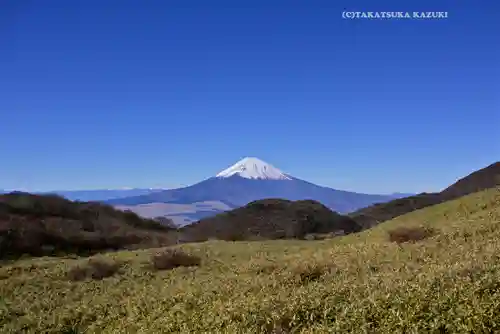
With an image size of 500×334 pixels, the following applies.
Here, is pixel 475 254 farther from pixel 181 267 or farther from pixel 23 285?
pixel 23 285

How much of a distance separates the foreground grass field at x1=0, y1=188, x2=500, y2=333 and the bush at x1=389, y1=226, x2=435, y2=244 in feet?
2.70

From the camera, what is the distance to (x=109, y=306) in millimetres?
20328

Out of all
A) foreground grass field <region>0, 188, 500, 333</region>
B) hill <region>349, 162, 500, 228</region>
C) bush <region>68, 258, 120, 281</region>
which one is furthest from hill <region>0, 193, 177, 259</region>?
hill <region>349, 162, 500, 228</region>

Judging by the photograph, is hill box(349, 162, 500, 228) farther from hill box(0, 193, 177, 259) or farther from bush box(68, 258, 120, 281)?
bush box(68, 258, 120, 281)

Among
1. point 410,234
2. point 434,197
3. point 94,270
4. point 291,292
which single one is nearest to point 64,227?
point 94,270

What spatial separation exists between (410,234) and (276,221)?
197 feet

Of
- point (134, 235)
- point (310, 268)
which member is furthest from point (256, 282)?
point (134, 235)

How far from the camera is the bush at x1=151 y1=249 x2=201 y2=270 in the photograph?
3017 cm

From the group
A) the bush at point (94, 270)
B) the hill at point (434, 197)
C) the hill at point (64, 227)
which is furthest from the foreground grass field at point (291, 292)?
the hill at point (434, 197)

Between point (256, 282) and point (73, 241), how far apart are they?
132ft

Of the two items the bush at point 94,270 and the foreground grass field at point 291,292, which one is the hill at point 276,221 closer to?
the bush at point 94,270

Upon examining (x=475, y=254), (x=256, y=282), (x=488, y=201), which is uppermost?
(x=488, y=201)

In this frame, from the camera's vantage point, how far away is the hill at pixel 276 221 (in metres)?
82.1

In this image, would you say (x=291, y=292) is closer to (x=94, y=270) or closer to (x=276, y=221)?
(x=94, y=270)
